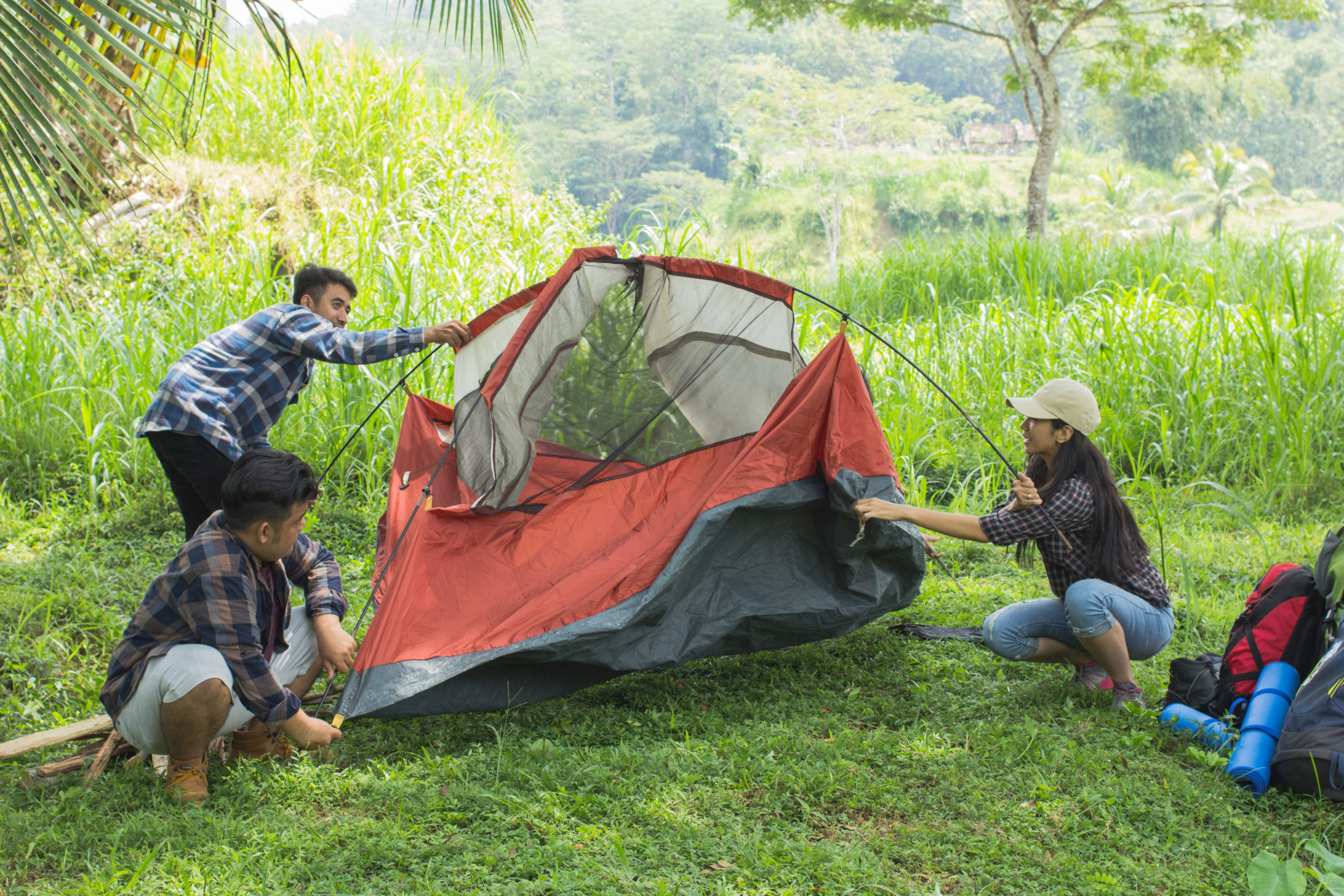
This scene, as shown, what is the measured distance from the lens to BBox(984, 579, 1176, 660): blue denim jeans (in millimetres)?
2574

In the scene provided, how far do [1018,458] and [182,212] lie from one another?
6.21 meters

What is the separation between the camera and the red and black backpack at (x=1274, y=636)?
244 centimetres

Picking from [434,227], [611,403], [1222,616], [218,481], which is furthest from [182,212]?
[1222,616]

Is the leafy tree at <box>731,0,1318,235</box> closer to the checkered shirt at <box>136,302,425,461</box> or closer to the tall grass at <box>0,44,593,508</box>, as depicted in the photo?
the tall grass at <box>0,44,593,508</box>

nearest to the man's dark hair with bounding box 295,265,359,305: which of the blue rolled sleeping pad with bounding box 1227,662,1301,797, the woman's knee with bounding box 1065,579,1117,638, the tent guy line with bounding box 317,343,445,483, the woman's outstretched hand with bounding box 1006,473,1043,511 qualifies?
the tent guy line with bounding box 317,343,445,483

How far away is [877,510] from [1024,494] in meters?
0.39

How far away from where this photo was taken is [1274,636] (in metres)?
2.48

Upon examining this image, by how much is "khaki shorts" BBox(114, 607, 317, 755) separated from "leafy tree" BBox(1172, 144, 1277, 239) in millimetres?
42444

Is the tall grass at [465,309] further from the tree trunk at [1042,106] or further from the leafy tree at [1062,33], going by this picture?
the leafy tree at [1062,33]

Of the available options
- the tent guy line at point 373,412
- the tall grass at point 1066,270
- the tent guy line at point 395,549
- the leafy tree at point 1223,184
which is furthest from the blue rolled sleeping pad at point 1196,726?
the leafy tree at point 1223,184

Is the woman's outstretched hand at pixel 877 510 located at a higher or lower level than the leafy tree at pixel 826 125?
lower

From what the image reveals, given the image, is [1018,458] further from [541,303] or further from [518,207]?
[518,207]

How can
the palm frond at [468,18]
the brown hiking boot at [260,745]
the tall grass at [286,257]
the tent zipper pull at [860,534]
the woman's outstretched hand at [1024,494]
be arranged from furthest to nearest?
the tall grass at [286,257]
the palm frond at [468,18]
the tent zipper pull at [860,534]
the woman's outstretched hand at [1024,494]
the brown hiking boot at [260,745]

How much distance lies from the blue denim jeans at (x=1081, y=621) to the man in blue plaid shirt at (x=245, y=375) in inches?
80.2
